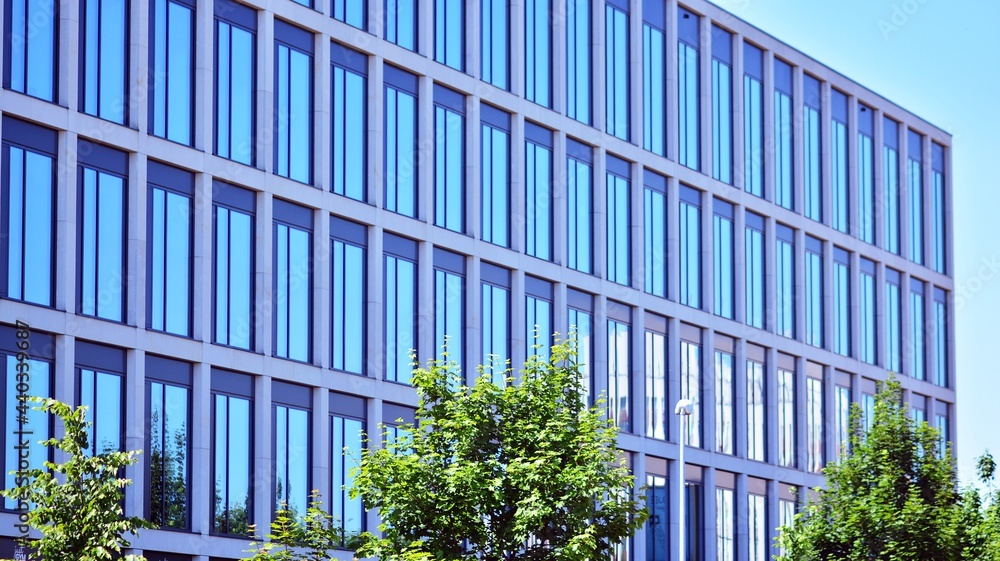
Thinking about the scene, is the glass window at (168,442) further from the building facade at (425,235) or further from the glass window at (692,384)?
the glass window at (692,384)

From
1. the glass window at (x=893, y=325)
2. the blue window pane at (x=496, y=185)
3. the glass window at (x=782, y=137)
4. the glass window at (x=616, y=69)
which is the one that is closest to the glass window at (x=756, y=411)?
the glass window at (x=782, y=137)

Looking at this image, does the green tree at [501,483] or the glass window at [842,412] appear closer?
the green tree at [501,483]

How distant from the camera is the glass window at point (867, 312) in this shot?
238 ft

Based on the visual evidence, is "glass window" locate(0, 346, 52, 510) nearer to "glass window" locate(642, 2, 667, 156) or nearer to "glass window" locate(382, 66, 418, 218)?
"glass window" locate(382, 66, 418, 218)

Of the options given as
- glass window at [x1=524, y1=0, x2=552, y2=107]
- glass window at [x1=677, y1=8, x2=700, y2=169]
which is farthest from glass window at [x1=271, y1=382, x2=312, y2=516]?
glass window at [x1=677, y1=8, x2=700, y2=169]

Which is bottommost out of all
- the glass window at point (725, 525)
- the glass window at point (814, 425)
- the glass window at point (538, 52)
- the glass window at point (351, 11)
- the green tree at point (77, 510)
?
the green tree at point (77, 510)

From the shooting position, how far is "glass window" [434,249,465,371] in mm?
51000

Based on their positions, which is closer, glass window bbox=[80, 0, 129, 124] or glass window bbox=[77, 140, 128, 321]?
glass window bbox=[77, 140, 128, 321]

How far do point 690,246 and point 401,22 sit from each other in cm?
1682

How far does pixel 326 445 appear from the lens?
46938 millimetres

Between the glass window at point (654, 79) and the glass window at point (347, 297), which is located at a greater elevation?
the glass window at point (654, 79)

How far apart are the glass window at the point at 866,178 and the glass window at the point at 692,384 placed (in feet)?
Result: 44.4

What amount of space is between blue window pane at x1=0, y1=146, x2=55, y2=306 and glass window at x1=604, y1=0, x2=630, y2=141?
77.5 ft

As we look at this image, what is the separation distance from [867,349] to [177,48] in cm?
3842
